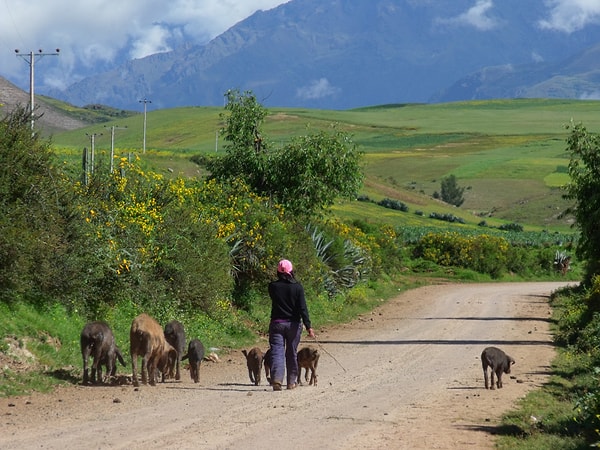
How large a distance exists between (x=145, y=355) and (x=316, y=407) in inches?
118

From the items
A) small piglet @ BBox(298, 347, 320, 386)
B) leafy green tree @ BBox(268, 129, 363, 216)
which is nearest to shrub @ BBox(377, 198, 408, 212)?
leafy green tree @ BBox(268, 129, 363, 216)

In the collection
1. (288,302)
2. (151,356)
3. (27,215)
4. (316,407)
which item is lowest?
(316,407)

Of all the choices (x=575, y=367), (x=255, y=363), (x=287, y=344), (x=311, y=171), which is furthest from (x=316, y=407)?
(x=311, y=171)

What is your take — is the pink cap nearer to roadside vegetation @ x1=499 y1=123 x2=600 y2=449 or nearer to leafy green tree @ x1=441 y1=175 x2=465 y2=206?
roadside vegetation @ x1=499 y1=123 x2=600 y2=449

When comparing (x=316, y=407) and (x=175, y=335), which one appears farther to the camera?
(x=175, y=335)

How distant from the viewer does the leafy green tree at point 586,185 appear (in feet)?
86.3

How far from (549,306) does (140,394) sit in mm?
24166

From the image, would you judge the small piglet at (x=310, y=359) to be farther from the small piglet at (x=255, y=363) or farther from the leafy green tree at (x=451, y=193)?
the leafy green tree at (x=451, y=193)

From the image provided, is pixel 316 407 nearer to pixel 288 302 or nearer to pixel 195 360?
pixel 288 302

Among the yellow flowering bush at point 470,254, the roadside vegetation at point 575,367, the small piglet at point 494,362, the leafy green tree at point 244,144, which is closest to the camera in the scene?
the roadside vegetation at point 575,367

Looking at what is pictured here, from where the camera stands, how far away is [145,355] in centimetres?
1573

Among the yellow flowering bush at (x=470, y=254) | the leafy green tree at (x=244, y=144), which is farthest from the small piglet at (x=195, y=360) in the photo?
the yellow flowering bush at (x=470, y=254)

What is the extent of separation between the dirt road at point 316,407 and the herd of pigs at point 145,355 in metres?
0.30

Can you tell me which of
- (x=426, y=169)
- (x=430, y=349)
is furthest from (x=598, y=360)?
(x=426, y=169)
